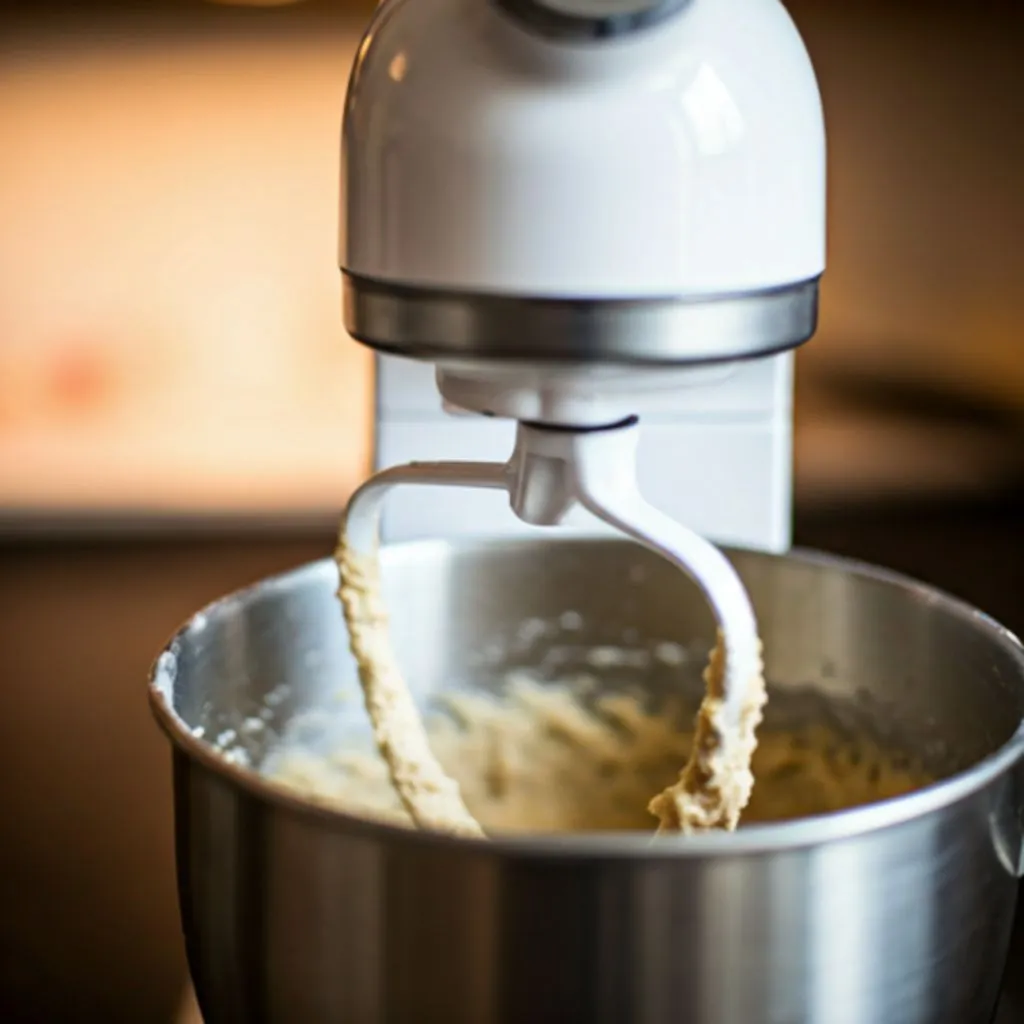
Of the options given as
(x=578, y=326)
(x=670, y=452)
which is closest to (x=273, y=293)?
(x=670, y=452)

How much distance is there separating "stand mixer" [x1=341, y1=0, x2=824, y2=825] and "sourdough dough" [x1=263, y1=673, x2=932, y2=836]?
24 centimetres

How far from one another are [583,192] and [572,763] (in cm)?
32

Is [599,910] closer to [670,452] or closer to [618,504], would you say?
[618,504]

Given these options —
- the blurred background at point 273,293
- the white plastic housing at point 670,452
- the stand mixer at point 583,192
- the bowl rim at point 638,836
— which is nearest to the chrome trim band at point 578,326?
the stand mixer at point 583,192

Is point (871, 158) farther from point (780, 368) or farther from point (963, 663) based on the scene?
point (963, 663)

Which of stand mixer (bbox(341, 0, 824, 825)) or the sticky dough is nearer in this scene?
stand mixer (bbox(341, 0, 824, 825))

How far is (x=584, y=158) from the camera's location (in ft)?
1.09

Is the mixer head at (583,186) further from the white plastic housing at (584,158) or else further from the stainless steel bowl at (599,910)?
the stainless steel bowl at (599,910)

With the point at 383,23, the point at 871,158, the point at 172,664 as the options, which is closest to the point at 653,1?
the point at 383,23

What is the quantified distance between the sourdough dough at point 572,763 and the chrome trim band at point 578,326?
24cm

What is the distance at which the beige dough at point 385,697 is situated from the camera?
0.47 metres

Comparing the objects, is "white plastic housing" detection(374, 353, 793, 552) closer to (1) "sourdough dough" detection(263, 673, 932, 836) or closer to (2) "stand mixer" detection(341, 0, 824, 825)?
(1) "sourdough dough" detection(263, 673, 932, 836)

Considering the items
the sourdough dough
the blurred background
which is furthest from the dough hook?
the blurred background

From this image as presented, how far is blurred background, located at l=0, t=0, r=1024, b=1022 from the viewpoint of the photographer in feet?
3.25
